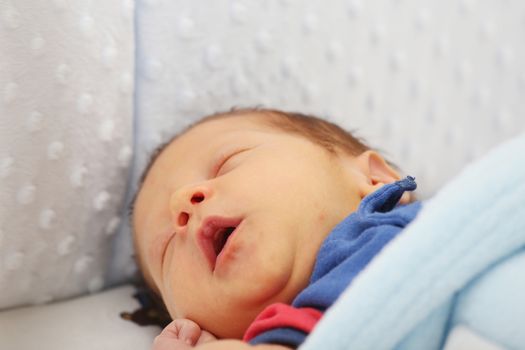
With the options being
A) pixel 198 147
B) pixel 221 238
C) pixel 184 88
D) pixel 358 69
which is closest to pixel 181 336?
pixel 221 238

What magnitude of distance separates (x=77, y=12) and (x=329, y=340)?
0.54m

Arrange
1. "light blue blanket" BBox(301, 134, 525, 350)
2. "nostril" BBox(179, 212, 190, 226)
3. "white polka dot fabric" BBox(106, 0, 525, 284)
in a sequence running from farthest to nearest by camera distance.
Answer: "white polka dot fabric" BBox(106, 0, 525, 284) → "nostril" BBox(179, 212, 190, 226) → "light blue blanket" BBox(301, 134, 525, 350)

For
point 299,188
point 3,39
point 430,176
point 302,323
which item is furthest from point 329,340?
point 430,176

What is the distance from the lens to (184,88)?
1.08 metres

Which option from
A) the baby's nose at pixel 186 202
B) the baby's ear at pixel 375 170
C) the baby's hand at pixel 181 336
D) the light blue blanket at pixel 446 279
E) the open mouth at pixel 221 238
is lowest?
the baby's hand at pixel 181 336

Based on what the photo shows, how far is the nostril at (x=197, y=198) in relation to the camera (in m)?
0.80

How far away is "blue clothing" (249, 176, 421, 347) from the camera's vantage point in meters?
0.66

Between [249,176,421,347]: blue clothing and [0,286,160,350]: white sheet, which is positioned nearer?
[249,176,421,347]: blue clothing

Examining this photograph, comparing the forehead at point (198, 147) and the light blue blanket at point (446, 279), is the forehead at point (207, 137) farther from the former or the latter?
the light blue blanket at point (446, 279)

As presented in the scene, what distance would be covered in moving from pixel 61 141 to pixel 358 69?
466mm

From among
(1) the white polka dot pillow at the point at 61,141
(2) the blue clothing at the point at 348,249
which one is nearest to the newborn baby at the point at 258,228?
(2) the blue clothing at the point at 348,249

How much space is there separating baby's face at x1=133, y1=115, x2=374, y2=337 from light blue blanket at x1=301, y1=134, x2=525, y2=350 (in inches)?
5.7

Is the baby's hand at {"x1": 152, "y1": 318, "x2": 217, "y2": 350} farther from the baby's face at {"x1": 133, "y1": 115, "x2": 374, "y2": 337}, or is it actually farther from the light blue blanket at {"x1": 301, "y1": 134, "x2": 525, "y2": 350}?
the light blue blanket at {"x1": 301, "y1": 134, "x2": 525, "y2": 350}

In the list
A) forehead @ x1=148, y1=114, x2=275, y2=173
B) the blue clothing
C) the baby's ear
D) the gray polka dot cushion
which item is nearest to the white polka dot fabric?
the gray polka dot cushion
